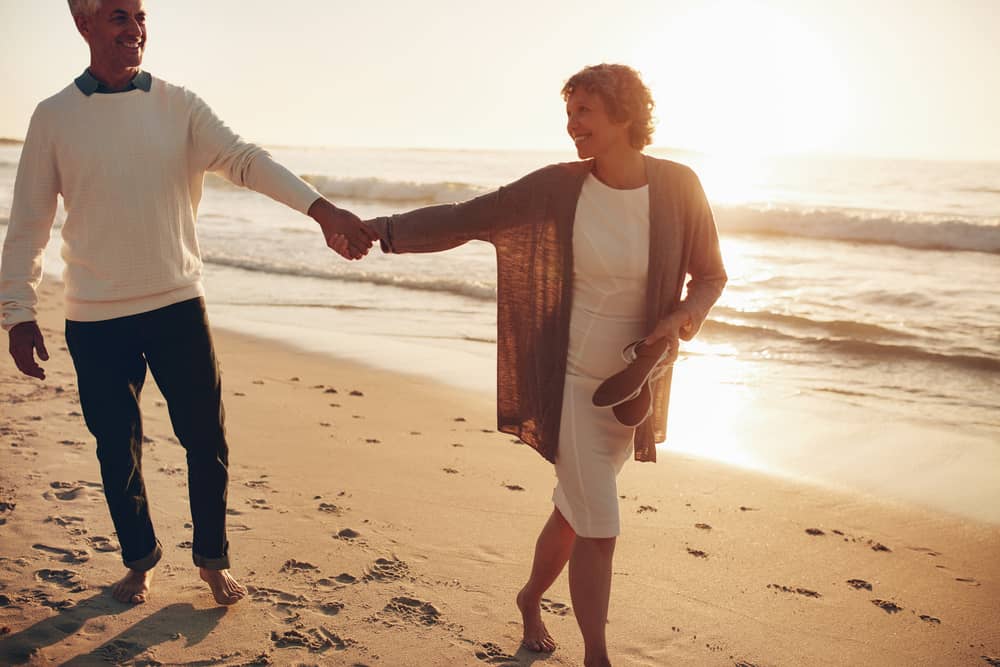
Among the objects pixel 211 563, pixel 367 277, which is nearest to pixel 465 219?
pixel 211 563

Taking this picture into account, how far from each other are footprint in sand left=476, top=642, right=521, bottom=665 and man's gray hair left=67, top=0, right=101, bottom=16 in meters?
2.49

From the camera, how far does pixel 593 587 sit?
2.89 m

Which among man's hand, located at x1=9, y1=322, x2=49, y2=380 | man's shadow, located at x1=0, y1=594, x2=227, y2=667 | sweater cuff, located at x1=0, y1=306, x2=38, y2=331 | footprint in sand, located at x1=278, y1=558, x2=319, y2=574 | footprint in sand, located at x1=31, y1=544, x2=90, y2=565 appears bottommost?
man's shadow, located at x1=0, y1=594, x2=227, y2=667

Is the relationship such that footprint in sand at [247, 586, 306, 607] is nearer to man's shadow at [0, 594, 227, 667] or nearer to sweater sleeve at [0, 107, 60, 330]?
man's shadow at [0, 594, 227, 667]

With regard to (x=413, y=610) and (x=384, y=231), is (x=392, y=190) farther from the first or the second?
(x=384, y=231)

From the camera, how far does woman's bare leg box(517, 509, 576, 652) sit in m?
3.12

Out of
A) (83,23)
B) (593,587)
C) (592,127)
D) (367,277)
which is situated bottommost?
(367,277)

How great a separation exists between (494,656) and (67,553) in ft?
6.11

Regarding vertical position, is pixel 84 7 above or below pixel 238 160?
above

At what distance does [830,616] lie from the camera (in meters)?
3.63

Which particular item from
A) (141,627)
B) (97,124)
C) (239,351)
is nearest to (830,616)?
(141,627)

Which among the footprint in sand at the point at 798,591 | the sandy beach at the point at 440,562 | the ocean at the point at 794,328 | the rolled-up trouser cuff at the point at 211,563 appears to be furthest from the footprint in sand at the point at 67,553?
the ocean at the point at 794,328

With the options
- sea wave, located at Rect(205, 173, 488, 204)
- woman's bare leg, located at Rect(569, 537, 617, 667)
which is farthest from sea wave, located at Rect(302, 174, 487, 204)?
woman's bare leg, located at Rect(569, 537, 617, 667)

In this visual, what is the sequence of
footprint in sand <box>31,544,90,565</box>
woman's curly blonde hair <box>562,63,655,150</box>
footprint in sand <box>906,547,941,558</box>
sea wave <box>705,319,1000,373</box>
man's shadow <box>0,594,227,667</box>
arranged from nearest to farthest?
woman's curly blonde hair <box>562,63,655,150</box>
man's shadow <box>0,594,227,667</box>
footprint in sand <box>31,544,90,565</box>
footprint in sand <box>906,547,941,558</box>
sea wave <box>705,319,1000,373</box>
